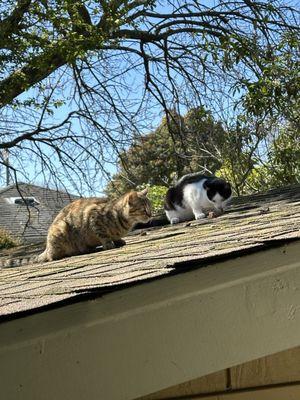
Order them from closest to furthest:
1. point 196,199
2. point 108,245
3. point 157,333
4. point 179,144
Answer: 1. point 157,333
2. point 108,245
3. point 196,199
4. point 179,144

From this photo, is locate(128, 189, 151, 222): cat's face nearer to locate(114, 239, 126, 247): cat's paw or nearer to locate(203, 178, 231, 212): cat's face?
locate(114, 239, 126, 247): cat's paw

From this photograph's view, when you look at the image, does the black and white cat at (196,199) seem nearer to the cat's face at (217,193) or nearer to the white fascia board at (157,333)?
the cat's face at (217,193)

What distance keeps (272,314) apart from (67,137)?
10.5m

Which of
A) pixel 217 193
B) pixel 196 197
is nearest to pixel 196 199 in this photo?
pixel 196 197

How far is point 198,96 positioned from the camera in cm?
1188

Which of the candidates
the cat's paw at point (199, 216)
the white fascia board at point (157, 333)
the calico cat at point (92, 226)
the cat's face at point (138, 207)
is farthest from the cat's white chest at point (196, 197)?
the white fascia board at point (157, 333)

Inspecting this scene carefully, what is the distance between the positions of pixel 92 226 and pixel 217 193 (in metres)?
2.30

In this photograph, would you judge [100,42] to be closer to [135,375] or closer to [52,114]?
[52,114]

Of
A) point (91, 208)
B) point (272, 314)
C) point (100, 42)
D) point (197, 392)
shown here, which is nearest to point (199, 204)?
point (91, 208)

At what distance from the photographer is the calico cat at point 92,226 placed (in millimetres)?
5730

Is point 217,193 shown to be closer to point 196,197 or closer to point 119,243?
point 196,197

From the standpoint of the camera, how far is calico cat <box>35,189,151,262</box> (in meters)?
5.73

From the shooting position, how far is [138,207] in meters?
6.16

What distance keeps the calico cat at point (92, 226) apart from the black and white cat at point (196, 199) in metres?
1.38
